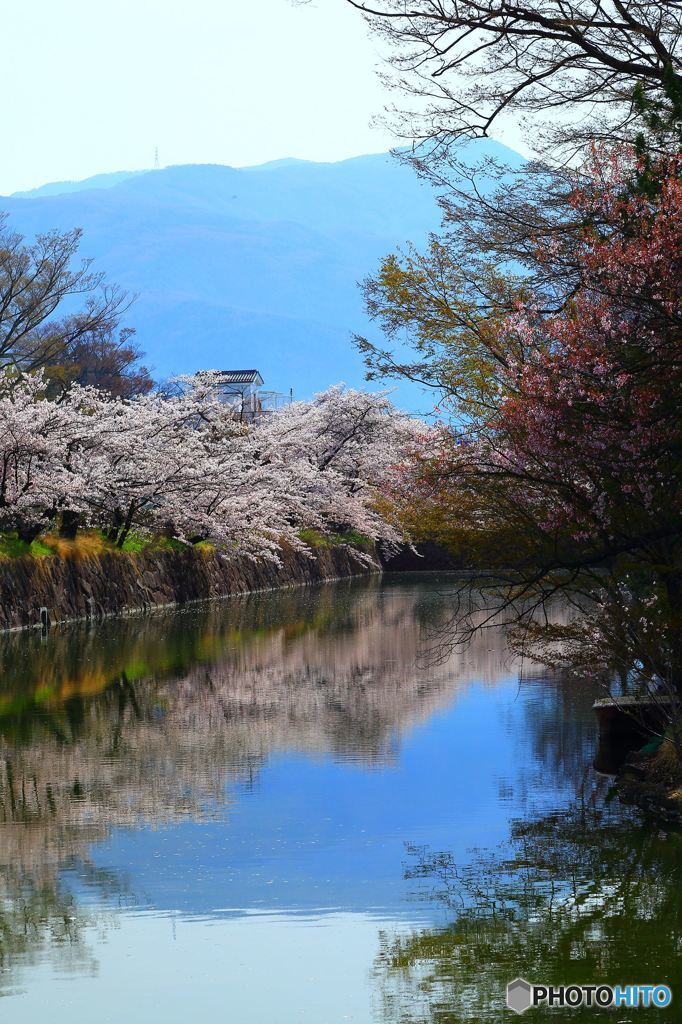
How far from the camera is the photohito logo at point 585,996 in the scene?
266 inches

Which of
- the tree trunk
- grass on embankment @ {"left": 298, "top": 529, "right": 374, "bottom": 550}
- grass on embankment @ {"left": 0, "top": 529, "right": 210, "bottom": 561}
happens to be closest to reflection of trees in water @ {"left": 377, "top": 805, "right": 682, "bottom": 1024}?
grass on embankment @ {"left": 0, "top": 529, "right": 210, "bottom": 561}

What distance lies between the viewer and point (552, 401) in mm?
10852

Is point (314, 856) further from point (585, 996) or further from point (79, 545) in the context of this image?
point (79, 545)

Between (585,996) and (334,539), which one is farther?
(334,539)

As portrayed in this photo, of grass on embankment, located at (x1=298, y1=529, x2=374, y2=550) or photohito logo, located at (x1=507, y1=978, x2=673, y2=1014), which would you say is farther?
grass on embankment, located at (x1=298, y1=529, x2=374, y2=550)

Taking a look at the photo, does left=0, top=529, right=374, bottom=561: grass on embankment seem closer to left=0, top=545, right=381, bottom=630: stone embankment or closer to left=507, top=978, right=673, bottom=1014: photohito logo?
left=0, top=545, right=381, bottom=630: stone embankment

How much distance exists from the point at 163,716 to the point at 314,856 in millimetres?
7515

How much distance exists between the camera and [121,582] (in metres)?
34.4

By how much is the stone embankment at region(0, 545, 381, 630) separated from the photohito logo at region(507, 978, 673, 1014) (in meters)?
23.1

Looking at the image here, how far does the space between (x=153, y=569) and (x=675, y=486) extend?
2663 centimetres

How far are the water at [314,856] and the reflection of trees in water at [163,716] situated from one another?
0.17 ft

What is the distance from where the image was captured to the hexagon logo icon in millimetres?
6746

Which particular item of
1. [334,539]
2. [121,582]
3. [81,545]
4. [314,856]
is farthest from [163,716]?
[334,539]

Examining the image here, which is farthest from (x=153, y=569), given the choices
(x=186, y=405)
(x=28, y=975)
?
(x=28, y=975)
